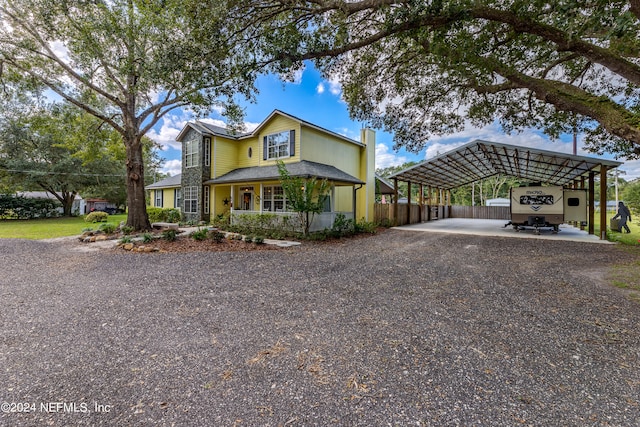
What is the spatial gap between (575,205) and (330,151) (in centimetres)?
1314

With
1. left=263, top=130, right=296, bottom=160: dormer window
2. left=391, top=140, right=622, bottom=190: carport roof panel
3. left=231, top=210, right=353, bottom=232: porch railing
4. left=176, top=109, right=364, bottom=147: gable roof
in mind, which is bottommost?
left=231, top=210, right=353, bottom=232: porch railing

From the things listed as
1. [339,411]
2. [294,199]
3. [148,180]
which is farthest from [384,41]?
[148,180]

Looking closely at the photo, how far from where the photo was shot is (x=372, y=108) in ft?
33.0

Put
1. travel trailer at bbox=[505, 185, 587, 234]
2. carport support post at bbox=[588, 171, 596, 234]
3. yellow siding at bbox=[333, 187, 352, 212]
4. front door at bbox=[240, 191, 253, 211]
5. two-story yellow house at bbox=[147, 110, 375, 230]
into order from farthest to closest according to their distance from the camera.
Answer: front door at bbox=[240, 191, 253, 211], yellow siding at bbox=[333, 187, 352, 212], two-story yellow house at bbox=[147, 110, 375, 230], travel trailer at bbox=[505, 185, 587, 234], carport support post at bbox=[588, 171, 596, 234]

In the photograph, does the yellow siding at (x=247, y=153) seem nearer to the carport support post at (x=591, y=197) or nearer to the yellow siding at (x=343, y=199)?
the yellow siding at (x=343, y=199)

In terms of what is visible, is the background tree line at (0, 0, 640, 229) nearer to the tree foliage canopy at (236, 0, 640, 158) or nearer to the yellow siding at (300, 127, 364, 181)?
the tree foliage canopy at (236, 0, 640, 158)

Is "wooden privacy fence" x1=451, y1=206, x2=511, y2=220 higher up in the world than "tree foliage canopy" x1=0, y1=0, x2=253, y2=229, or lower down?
lower down

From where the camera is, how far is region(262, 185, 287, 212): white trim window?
14281 millimetres

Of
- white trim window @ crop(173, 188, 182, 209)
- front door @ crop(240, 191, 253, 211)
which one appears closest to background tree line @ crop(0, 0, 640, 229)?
front door @ crop(240, 191, 253, 211)

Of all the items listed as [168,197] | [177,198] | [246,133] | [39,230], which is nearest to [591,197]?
[246,133]

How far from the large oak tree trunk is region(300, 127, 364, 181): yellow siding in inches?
316

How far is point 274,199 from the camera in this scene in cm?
1451

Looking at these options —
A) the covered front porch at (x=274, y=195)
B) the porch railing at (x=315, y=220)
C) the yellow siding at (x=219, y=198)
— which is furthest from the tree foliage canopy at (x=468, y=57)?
the yellow siding at (x=219, y=198)

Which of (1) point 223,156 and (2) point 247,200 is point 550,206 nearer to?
(2) point 247,200
